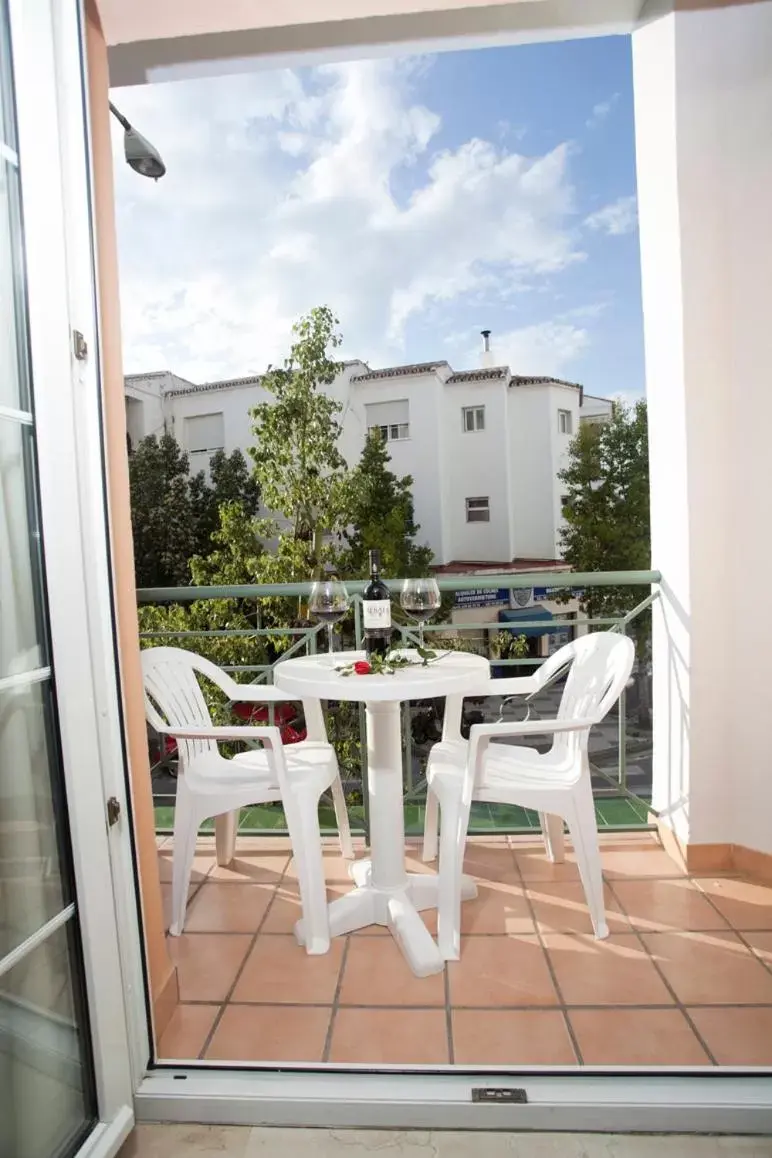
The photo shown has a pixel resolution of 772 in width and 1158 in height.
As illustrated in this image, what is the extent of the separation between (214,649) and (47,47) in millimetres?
17735

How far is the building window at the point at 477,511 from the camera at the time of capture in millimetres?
26484

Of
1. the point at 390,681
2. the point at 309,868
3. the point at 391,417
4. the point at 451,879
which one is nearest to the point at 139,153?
the point at 390,681

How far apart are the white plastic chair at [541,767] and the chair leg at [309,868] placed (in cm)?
33

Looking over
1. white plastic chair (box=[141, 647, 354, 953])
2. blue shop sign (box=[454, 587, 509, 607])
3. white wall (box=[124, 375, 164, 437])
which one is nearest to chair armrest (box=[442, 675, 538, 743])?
white plastic chair (box=[141, 647, 354, 953])

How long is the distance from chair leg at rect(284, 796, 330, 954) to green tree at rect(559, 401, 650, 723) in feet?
66.4

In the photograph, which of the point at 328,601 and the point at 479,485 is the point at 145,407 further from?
the point at 328,601

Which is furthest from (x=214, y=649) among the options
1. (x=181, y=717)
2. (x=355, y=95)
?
(x=181, y=717)

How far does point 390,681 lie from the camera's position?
196cm

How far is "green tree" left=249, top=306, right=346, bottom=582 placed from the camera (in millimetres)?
19625

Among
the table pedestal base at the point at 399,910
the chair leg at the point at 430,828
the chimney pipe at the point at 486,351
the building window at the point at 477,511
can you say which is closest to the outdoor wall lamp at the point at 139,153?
the chair leg at the point at 430,828

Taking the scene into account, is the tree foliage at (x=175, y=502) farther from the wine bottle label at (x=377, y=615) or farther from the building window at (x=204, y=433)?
the wine bottle label at (x=377, y=615)

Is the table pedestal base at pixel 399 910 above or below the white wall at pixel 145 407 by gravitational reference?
below

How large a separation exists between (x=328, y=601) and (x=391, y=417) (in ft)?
78.0

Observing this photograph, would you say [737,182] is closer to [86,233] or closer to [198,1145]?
[86,233]
